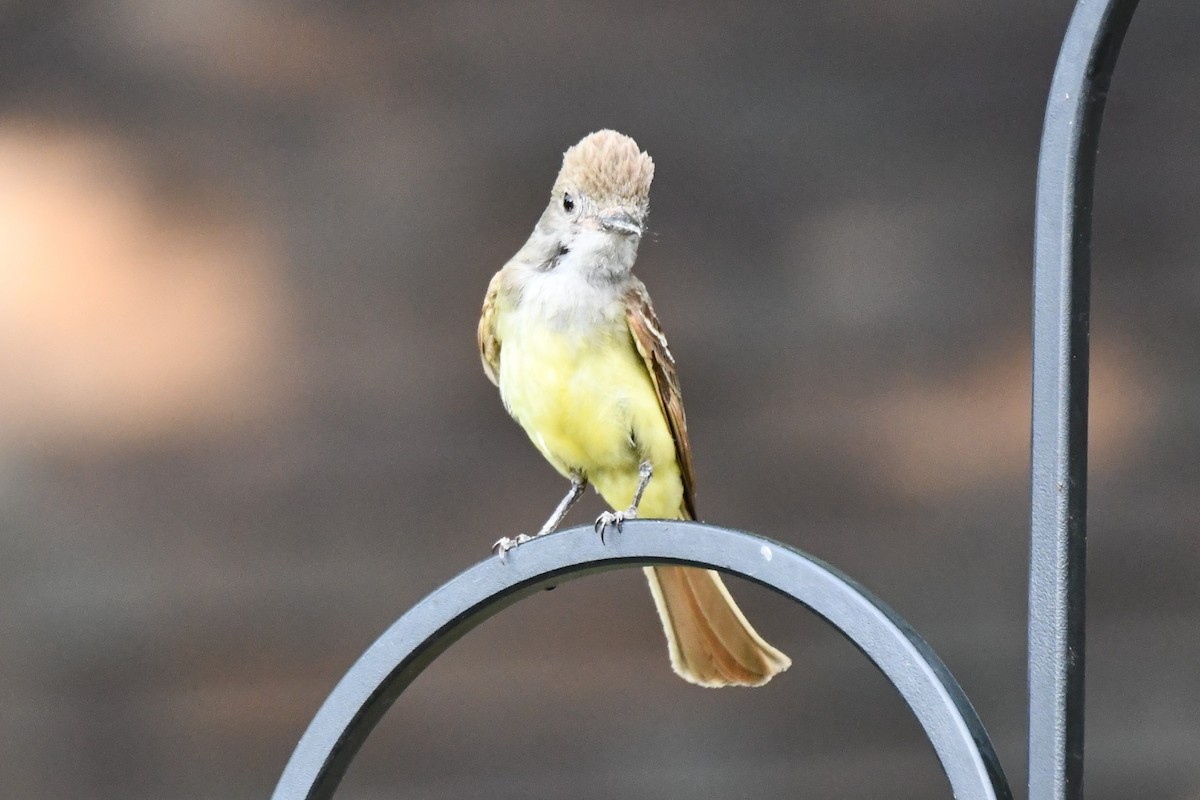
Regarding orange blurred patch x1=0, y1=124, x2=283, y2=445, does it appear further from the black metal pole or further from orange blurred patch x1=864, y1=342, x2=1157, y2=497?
the black metal pole

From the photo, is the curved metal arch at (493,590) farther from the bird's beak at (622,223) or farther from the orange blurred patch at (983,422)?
the orange blurred patch at (983,422)

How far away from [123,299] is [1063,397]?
111 inches

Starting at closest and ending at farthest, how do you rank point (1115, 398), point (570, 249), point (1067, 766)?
point (1067, 766) < point (570, 249) < point (1115, 398)

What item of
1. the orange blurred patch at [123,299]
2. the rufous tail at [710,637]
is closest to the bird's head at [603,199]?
the rufous tail at [710,637]

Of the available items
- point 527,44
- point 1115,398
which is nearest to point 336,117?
point 527,44

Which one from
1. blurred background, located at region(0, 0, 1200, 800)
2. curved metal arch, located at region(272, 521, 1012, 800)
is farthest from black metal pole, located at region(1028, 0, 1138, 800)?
blurred background, located at region(0, 0, 1200, 800)

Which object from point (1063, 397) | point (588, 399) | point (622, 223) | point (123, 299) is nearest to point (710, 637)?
point (588, 399)

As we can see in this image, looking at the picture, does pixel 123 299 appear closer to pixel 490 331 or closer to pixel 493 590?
pixel 490 331

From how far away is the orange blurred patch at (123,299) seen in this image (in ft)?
11.3

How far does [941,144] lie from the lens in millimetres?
3352

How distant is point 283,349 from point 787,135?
3.93 feet

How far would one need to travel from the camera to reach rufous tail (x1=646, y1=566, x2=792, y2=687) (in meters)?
1.72

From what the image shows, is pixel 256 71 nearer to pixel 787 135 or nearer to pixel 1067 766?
pixel 787 135

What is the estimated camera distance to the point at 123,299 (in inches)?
136
